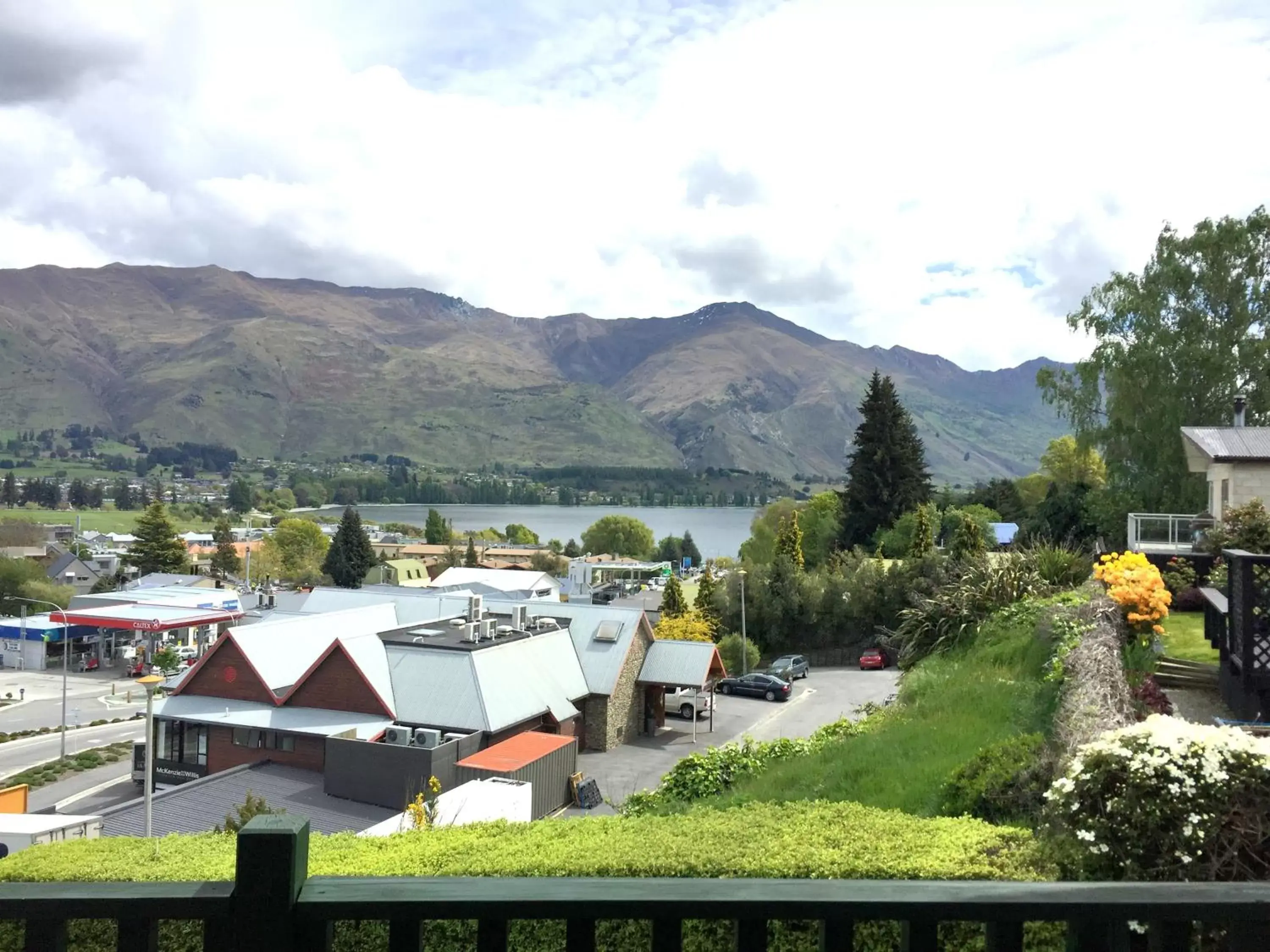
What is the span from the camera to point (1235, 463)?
20141 mm

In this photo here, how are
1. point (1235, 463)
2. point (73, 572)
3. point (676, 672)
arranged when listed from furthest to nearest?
point (73, 572) → point (676, 672) → point (1235, 463)

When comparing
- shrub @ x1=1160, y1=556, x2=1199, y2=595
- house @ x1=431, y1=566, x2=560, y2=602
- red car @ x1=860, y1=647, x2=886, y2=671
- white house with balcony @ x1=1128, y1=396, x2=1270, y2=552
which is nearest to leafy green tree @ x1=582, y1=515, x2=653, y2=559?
house @ x1=431, y1=566, x2=560, y2=602

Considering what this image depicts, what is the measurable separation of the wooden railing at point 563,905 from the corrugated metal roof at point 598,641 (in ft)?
103

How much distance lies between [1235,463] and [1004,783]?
53.7ft

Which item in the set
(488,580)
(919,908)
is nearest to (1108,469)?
(919,908)

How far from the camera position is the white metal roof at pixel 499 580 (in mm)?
64688

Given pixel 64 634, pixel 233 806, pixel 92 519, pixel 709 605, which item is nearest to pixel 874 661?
pixel 709 605

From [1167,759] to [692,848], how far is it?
9.84 ft

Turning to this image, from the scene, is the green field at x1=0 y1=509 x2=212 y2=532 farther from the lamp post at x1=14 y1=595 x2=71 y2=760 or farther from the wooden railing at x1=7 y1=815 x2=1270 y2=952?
the wooden railing at x1=7 y1=815 x2=1270 y2=952

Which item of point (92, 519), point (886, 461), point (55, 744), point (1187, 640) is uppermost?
point (886, 461)

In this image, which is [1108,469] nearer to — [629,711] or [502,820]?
[629,711]

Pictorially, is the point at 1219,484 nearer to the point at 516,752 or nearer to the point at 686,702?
the point at 516,752

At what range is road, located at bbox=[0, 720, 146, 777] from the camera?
35500mm

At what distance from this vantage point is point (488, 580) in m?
66.4
